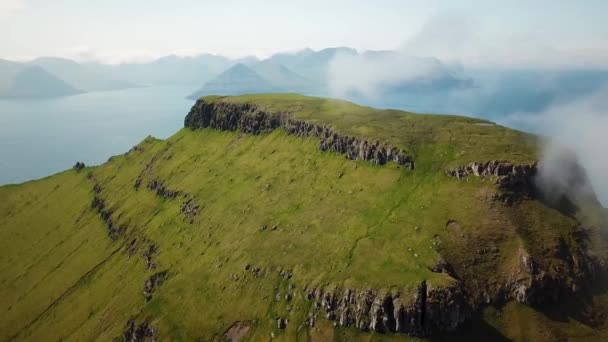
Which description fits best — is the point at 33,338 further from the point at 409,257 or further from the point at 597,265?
the point at 597,265

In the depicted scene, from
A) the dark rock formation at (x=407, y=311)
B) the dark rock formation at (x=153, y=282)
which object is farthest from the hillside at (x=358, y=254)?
the dark rock formation at (x=153, y=282)

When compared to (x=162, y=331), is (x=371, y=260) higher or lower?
higher

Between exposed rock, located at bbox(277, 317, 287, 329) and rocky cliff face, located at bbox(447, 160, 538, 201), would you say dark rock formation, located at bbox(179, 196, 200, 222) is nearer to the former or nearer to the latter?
exposed rock, located at bbox(277, 317, 287, 329)

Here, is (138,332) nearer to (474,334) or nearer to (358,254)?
(358,254)

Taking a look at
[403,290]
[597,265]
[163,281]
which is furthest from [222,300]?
[597,265]

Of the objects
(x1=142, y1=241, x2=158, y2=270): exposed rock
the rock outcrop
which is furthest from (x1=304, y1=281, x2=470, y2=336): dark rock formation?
(x1=142, y1=241, x2=158, y2=270): exposed rock

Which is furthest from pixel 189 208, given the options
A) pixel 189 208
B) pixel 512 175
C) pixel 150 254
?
pixel 512 175
